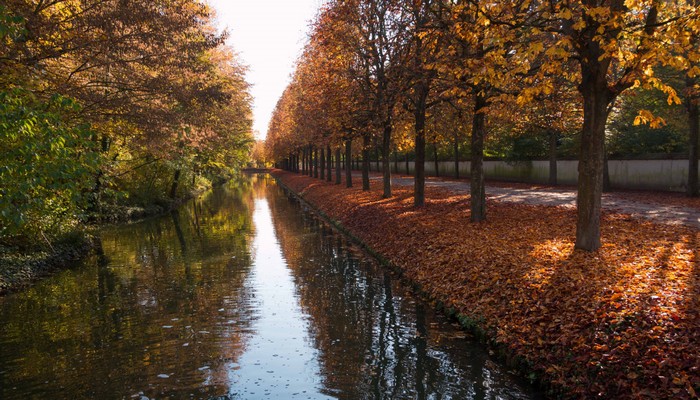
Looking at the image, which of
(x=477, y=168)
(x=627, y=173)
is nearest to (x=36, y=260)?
(x=477, y=168)

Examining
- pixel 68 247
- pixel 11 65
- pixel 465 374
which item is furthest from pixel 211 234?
pixel 465 374

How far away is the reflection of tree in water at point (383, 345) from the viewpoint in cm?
573

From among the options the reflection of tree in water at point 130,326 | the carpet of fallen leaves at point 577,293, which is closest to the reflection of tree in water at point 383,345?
the carpet of fallen leaves at point 577,293

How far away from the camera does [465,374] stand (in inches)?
238

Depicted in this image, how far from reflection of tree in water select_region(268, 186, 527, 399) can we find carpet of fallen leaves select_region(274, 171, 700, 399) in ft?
1.83

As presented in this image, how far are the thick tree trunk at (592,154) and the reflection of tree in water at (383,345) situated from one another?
323 centimetres

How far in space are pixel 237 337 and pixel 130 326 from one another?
7.18ft

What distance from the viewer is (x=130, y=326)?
827cm

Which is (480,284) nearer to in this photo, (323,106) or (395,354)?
Result: (395,354)

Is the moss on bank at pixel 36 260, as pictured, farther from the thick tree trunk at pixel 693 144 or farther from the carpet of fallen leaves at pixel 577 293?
the thick tree trunk at pixel 693 144

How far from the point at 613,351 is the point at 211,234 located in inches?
663

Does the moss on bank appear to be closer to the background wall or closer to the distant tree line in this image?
the distant tree line

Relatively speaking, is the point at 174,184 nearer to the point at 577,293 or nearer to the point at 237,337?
the point at 237,337

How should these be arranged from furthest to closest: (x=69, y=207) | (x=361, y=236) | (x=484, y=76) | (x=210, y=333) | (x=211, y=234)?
1. (x=211, y=234)
2. (x=361, y=236)
3. (x=69, y=207)
4. (x=484, y=76)
5. (x=210, y=333)
